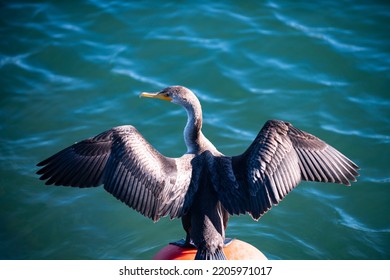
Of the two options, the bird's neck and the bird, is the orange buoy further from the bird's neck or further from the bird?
the bird's neck

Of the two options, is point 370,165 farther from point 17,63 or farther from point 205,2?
point 17,63

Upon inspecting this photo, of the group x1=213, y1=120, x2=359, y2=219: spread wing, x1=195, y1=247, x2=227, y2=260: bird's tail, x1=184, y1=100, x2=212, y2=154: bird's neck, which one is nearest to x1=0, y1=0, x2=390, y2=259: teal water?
x1=213, y1=120, x2=359, y2=219: spread wing

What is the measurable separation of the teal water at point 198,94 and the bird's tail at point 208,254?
6.68 feet

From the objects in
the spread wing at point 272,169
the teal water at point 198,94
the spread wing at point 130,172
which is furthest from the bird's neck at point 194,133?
the teal water at point 198,94

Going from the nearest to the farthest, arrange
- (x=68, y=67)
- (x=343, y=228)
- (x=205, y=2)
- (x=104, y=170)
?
(x=104, y=170) < (x=343, y=228) < (x=68, y=67) < (x=205, y=2)

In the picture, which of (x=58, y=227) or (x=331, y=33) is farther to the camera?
(x=331, y=33)

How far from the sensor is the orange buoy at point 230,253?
5613 mm

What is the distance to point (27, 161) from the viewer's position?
898 centimetres

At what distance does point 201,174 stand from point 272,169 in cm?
69

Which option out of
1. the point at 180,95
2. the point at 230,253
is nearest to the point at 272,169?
the point at 230,253

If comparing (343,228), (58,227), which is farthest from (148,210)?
(343,228)

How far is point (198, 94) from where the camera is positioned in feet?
32.5

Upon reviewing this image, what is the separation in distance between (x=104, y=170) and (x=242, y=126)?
3.79 m

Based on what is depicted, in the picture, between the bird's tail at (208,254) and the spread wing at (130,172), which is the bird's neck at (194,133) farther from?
the bird's tail at (208,254)
